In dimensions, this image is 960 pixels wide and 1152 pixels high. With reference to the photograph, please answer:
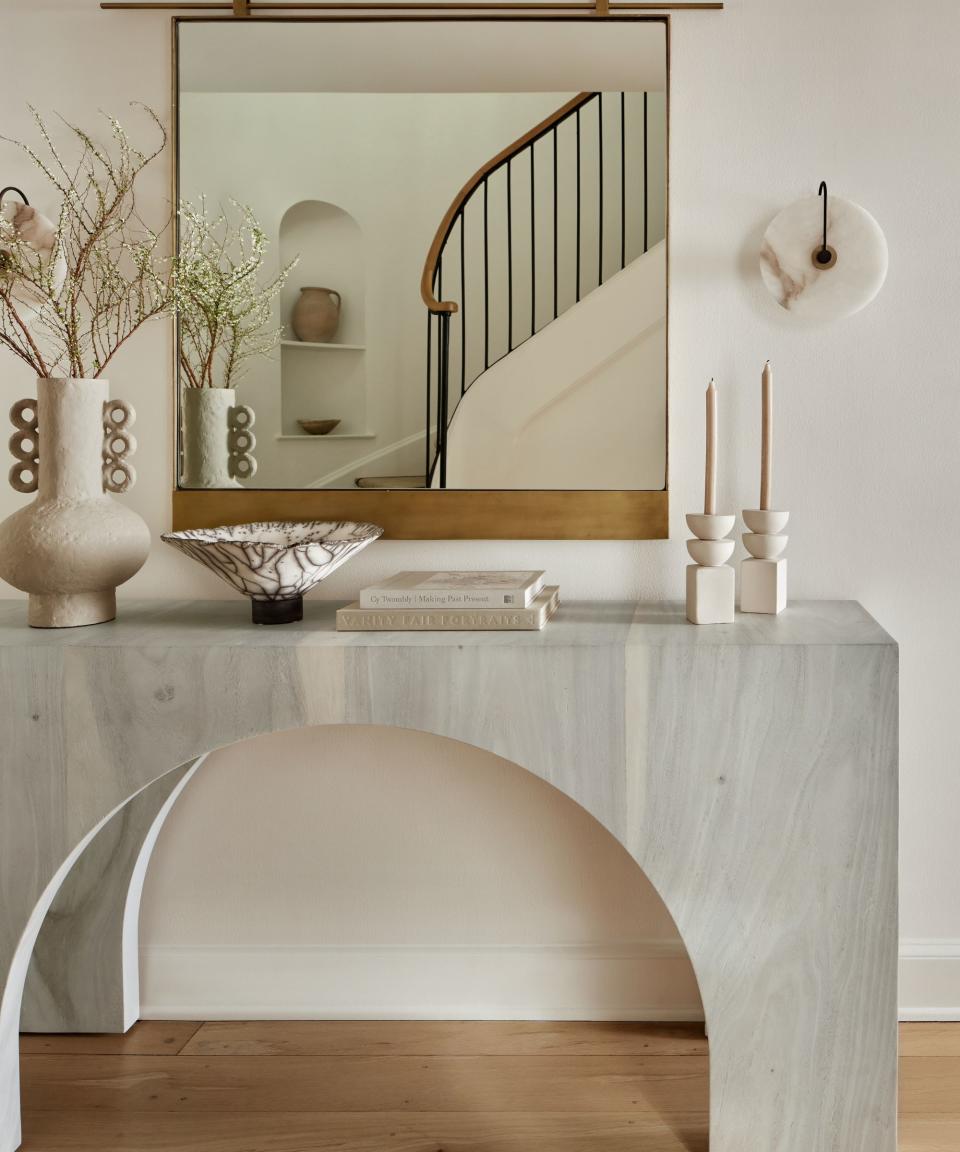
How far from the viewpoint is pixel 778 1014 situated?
1.53m

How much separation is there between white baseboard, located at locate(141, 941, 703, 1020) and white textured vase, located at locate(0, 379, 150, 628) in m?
0.80

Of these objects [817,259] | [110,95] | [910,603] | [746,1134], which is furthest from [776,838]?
[110,95]

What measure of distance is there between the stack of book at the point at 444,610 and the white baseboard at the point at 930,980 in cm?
106

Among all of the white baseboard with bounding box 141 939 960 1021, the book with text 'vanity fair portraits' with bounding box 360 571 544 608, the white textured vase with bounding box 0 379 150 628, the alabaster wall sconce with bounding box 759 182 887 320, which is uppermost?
the alabaster wall sconce with bounding box 759 182 887 320

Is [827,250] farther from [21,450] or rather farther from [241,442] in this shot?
[21,450]

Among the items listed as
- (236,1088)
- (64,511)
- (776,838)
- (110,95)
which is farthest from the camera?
(110,95)

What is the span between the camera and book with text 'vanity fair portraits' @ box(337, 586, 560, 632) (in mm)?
1599

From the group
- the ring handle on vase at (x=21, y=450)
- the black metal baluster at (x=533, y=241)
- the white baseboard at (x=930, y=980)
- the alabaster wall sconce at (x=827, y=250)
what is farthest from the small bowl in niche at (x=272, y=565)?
the white baseboard at (x=930, y=980)

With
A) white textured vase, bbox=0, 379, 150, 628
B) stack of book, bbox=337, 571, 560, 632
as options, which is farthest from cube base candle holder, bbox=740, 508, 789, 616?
white textured vase, bbox=0, 379, 150, 628

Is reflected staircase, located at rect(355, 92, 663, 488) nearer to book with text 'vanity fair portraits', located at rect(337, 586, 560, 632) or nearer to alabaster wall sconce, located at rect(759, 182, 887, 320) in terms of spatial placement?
alabaster wall sconce, located at rect(759, 182, 887, 320)

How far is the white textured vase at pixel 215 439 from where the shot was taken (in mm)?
1948

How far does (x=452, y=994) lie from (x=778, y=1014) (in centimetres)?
73

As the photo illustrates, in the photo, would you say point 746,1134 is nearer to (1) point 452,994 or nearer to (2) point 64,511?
(1) point 452,994

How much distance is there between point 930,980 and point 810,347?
48.8 inches
